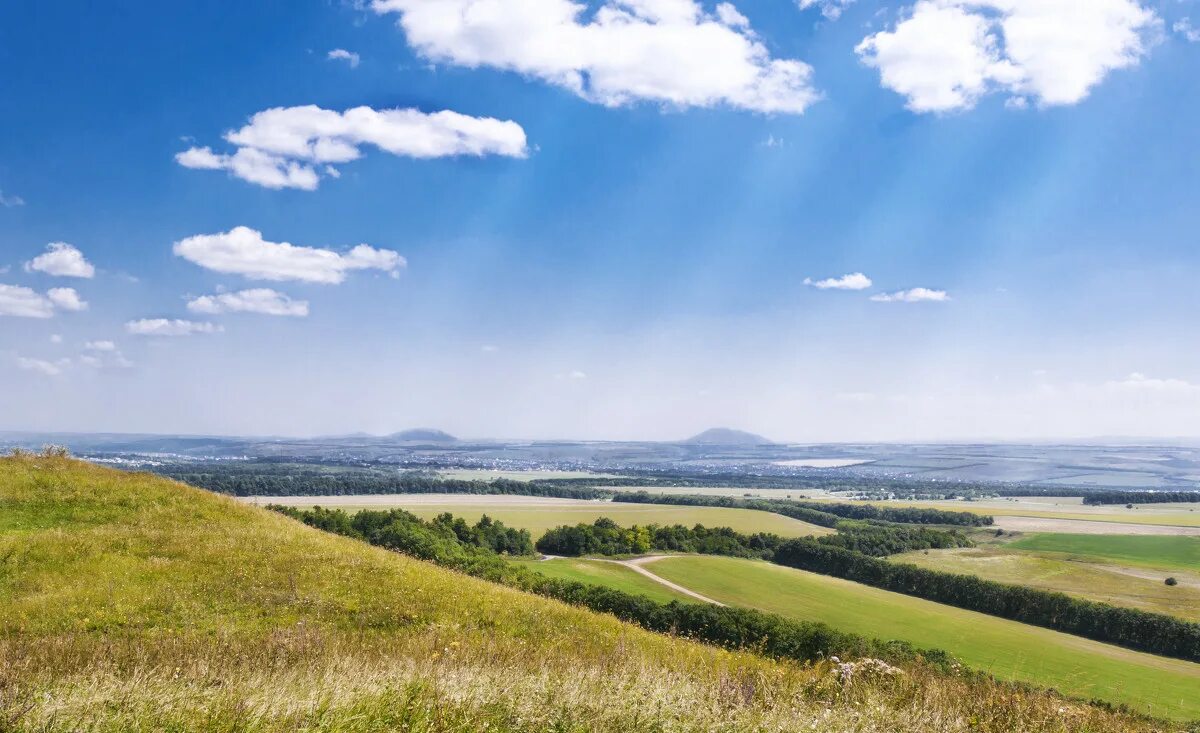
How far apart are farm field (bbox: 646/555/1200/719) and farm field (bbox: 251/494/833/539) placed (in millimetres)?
34344

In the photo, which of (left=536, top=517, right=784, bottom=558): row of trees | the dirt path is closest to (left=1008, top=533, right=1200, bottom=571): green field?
(left=536, top=517, right=784, bottom=558): row of trees

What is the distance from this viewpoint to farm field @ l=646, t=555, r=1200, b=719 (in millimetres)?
50875

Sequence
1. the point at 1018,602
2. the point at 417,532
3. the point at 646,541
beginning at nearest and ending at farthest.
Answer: the point at 417,532 < the point at 1018,602 < the point at 646,541

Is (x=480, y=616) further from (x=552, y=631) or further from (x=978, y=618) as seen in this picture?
(x=978, y=618)

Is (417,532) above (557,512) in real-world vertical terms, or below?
above

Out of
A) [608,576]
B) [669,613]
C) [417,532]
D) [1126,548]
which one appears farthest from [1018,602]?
[417,532]

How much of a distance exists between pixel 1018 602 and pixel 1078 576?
1807cm

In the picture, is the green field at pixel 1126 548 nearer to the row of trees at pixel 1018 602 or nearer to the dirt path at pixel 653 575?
the row of trees at pixel 1018 602

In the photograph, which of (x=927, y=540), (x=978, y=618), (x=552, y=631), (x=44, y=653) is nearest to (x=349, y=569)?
(x=552, y=631)

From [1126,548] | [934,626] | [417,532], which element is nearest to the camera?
[417,532]

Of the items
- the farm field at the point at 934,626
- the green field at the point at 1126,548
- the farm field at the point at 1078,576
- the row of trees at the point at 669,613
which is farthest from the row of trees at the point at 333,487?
the green field at the point at 1126,548

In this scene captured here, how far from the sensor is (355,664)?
311 inches

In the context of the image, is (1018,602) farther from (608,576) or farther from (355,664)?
(355,664)

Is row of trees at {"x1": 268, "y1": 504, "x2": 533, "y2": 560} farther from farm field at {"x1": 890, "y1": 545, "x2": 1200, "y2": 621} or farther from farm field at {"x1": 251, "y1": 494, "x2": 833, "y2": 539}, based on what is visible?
farm field at {"x1": 890, "y1": 545, "x2": 1200, "y2": 621}
